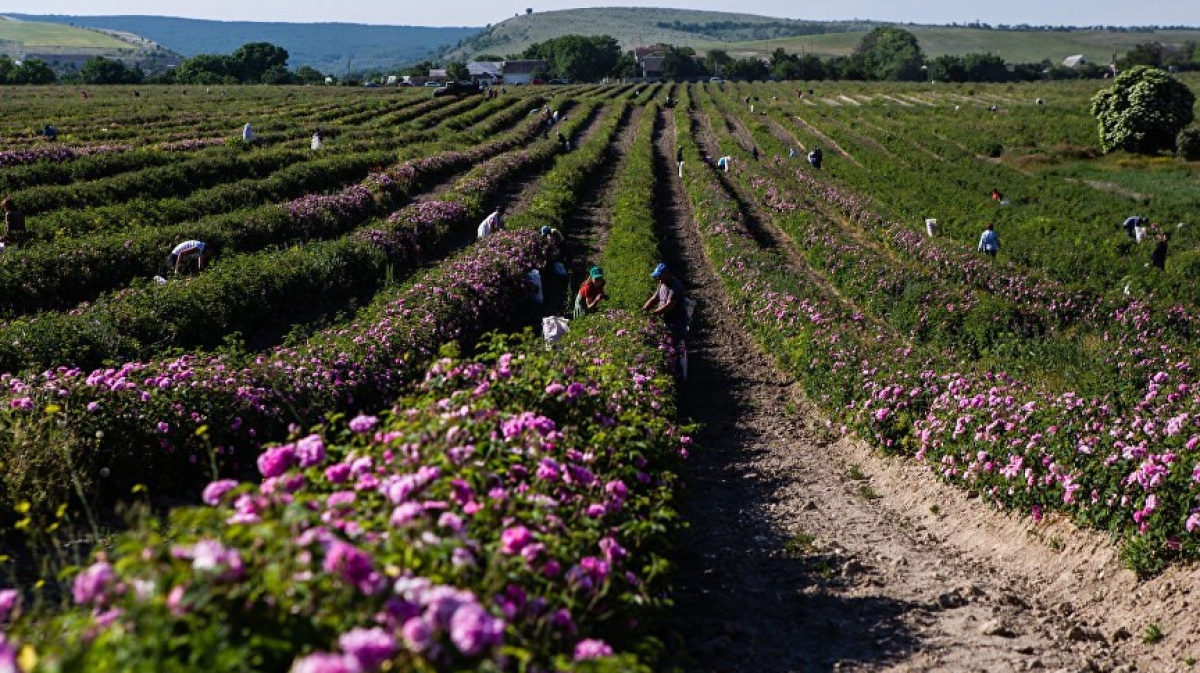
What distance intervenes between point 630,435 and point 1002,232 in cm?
2212

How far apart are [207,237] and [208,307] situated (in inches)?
239

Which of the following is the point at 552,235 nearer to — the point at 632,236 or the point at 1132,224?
the point at 632,236

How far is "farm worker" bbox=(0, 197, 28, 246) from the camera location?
20750 millimetres

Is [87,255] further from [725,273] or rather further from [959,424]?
[959,424]

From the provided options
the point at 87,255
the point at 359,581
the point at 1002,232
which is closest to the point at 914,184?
the point at 1002,232

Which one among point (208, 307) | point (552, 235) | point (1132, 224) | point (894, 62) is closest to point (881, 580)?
point (208, 307)

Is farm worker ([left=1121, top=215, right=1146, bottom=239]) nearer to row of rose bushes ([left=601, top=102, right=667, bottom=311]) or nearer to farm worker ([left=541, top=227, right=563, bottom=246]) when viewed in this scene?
row of rose bushes ([left=601, top=102, right=667, bottom=311])

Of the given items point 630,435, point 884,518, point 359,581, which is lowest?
point 884,518

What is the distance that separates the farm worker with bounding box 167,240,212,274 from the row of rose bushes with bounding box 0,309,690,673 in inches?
556

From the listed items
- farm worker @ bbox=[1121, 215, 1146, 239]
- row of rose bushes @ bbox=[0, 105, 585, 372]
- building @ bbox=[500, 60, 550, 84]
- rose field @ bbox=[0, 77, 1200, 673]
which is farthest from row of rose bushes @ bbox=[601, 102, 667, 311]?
building @ bbox=[500, 60, 550, 84]

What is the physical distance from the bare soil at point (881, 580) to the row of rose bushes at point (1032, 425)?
0.27 metres

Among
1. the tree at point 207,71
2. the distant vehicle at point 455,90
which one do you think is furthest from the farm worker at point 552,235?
the tree at point 207,71

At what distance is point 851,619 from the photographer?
7.35 metres

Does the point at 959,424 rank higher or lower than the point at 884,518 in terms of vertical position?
higher
